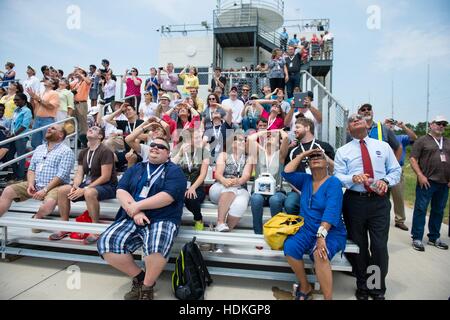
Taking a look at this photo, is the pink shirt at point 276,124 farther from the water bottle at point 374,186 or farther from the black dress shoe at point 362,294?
the black dress shoe at point 362,294

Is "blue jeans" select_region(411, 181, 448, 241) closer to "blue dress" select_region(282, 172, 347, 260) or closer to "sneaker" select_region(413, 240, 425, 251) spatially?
"sneaker" select_region(413, 240, 425, 251)

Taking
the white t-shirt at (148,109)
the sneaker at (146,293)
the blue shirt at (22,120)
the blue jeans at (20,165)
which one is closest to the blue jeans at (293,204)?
the sneaker at (146,293)

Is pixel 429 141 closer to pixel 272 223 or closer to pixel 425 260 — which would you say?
pixel 425 260

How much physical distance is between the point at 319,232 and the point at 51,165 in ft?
12.2

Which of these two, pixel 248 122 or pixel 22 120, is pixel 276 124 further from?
pixel 22 120

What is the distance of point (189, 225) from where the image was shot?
150 inches

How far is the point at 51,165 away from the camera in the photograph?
3.95 m

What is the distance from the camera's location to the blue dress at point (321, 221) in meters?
2.56

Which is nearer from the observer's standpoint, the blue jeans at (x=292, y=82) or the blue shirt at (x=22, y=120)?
the blue shirt at (x=22, y=120)

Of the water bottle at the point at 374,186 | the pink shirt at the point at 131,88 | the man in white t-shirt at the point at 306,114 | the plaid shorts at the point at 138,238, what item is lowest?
the plaid shorts at the point at 138,238

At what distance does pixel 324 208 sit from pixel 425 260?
2116mm

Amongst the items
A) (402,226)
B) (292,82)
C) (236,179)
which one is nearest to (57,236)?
(236,179)
